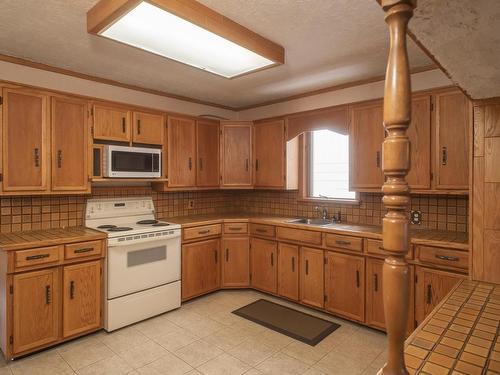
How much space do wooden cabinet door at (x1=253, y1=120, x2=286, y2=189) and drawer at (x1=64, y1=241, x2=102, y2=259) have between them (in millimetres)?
2085

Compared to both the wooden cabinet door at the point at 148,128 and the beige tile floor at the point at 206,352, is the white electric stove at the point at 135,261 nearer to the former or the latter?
the beige tile floor at the point at 206,352

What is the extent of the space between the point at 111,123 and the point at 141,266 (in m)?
1.48

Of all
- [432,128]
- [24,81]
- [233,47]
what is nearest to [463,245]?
[432,128]

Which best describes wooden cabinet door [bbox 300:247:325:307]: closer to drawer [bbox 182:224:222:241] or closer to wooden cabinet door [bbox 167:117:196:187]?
drawer [bbox 182:224:222:241]

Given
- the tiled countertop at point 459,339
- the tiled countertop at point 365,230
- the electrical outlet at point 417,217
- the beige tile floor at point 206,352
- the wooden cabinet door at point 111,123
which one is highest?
the wooden cabinet door at point 111,123

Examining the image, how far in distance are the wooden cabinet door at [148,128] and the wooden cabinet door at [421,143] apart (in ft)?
8.55

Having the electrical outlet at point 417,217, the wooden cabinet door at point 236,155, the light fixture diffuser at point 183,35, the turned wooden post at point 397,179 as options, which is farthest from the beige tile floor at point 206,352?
the light fixture diffuser at point 183,35

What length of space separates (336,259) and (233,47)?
216 cm

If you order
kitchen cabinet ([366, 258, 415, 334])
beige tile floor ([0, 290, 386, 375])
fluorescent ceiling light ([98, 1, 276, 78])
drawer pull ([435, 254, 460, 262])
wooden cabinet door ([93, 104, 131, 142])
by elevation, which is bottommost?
beige tile floor ([0, 290, 386, 375])

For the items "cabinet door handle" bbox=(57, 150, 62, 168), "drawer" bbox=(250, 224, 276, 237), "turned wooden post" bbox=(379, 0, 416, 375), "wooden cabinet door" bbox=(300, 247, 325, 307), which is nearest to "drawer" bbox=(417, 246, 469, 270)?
"wooden cabinet door" bbox=(300, 247, 325, 307)

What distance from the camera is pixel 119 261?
9.52 ft

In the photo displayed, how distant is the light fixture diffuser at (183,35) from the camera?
68.7 inches

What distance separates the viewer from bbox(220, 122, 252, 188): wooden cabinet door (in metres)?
4.16

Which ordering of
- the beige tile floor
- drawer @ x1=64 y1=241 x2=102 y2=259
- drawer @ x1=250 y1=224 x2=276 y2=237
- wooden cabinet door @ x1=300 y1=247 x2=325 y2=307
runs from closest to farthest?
the beige tile floor → drawer @ x1=64 y1=241 x2=102 y2=259 → wooden cabinet door @ x1=300 y1=247 x2=325 y2=307 → drawer @ x1=250 y1=224 x2=276 y2=237
